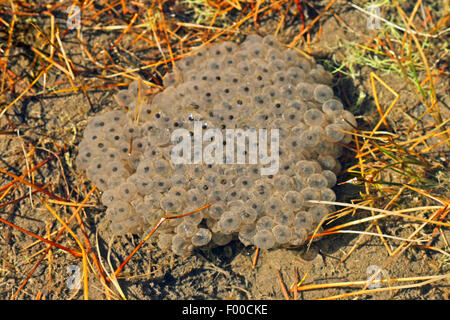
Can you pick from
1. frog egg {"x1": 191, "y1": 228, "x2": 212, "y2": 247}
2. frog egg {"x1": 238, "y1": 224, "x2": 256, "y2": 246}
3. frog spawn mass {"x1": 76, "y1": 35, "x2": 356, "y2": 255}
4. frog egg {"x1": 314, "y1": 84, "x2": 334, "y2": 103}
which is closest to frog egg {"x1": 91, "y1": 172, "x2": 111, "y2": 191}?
frog spawn mass {"x1": 76, "y1": 35, "x2": 356, "y2": 255}

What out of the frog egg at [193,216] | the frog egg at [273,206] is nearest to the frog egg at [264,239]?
the frog egg at [273,206]

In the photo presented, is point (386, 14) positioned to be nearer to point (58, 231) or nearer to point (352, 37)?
point (352, 37)

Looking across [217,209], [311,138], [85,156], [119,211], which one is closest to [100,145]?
[85,156]

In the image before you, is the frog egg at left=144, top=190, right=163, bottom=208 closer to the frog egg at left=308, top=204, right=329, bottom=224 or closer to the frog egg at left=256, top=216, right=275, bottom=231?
the frog egg at left=256, top=216, right=275, bottom=231

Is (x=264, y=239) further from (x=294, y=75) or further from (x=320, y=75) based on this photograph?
(x=320, y=75)

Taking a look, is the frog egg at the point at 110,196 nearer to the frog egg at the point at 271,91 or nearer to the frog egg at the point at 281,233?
the frog egg at the point at 281,233

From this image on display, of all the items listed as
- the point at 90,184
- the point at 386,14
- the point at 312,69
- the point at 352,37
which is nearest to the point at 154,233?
the point at 90,184
